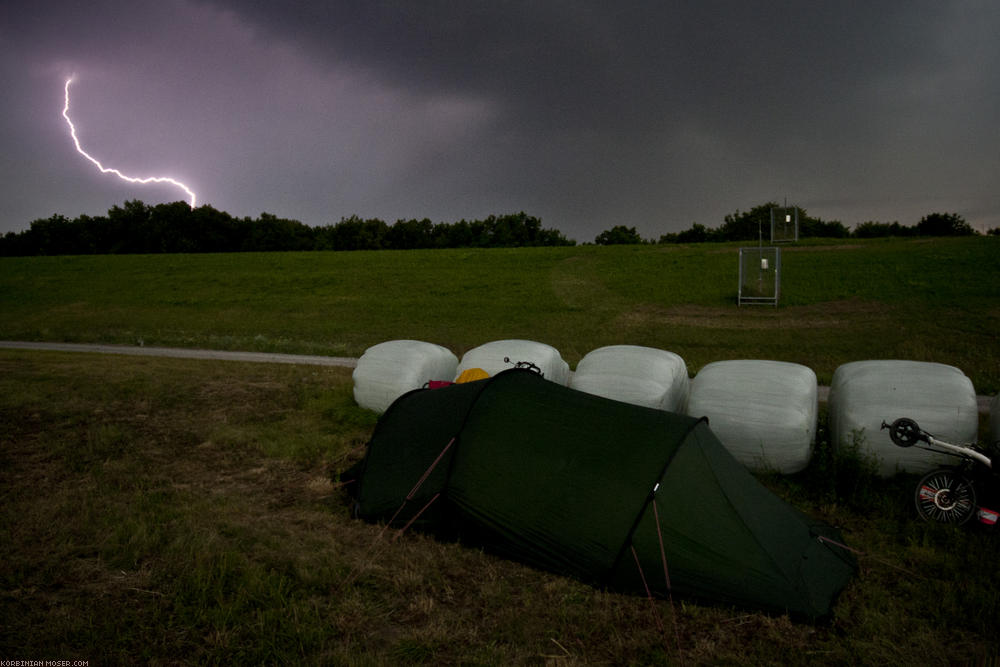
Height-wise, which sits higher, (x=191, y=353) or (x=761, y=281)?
(x=761, y=281)

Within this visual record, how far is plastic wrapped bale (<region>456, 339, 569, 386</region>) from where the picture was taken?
470 inches

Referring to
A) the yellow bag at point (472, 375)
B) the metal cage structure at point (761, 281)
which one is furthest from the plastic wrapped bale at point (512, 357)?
the metal cage structure at point (761, 281)

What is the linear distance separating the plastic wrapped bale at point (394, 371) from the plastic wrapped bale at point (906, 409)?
7340 mm

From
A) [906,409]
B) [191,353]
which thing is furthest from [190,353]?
[906,409]

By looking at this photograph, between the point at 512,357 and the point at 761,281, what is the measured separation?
79.8ft

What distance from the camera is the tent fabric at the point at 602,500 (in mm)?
5723

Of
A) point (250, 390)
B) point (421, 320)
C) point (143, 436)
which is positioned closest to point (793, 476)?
point (143, 436)

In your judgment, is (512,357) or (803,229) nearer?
(512,357)

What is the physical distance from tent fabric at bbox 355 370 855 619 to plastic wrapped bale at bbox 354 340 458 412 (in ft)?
15.2

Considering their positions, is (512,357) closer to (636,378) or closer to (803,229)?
(636,378)

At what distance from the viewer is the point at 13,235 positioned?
289 ft

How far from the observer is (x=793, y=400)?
8711mm

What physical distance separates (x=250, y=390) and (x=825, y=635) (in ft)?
43.4

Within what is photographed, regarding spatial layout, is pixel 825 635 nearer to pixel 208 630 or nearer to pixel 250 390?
pixel 208 630
